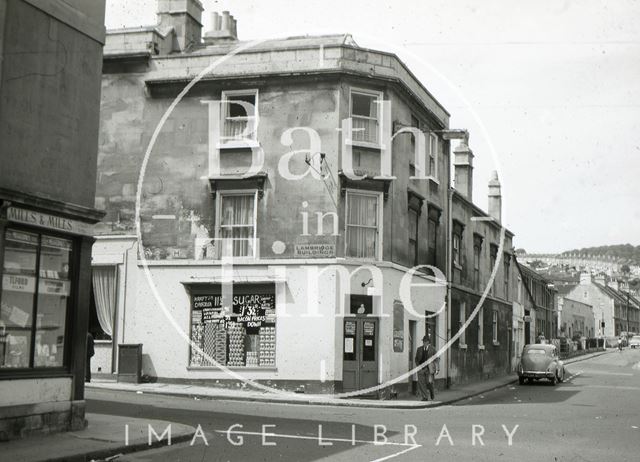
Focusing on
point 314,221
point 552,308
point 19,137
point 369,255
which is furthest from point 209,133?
point 552,308

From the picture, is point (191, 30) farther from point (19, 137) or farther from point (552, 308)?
point (552, 308)

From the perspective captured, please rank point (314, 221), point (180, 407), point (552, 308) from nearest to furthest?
point (180, 407) → point (314, 221) → point (552, 308)

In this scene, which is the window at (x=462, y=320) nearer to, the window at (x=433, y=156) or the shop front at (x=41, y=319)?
the window at (x=433, y=156)

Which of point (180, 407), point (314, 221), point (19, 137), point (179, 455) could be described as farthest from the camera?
point (314, 221)

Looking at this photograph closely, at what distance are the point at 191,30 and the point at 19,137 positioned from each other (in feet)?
52.6

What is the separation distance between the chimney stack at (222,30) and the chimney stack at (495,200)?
2031 centimetres

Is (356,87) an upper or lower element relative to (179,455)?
upper

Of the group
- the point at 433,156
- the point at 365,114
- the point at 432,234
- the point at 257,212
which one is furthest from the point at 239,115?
the point at 432,234

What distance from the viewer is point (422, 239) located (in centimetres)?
2852

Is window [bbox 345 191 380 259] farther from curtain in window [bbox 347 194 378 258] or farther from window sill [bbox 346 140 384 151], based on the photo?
window sill [bbox 346 140 384 151]

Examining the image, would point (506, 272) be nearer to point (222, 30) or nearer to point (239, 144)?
point (222, 30)

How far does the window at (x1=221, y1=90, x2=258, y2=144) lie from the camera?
983 inches

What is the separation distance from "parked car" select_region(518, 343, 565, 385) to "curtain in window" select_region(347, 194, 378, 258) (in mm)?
13313

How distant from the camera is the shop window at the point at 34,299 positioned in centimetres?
1213
